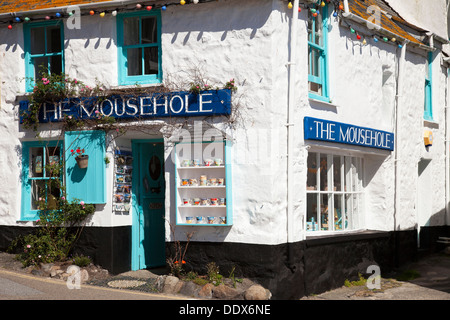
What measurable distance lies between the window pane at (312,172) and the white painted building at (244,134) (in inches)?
1.4

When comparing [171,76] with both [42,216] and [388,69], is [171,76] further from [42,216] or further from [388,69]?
[388,69]

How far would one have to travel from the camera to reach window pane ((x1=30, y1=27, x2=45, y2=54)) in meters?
12.3

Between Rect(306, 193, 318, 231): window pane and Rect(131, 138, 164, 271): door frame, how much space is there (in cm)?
272

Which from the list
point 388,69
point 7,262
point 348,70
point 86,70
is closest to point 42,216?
point 7,262

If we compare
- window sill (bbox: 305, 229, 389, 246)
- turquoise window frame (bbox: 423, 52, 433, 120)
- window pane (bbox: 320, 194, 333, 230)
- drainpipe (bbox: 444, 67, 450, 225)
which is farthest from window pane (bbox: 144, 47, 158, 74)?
drainpipe (bbox: 444, 67, 450, 225)

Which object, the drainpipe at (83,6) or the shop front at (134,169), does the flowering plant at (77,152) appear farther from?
the drainpipe at (83,6)

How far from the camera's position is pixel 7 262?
11680 millimetres

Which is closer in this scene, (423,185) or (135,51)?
(135,51)

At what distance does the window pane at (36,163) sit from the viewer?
12.2 m

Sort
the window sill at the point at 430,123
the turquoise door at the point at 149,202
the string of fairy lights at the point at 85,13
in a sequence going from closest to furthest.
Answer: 1. the string of fairy lights at the point at 85,13
2. the turquoise door at the point at 149,202
3. the window sill at the point at 430,123

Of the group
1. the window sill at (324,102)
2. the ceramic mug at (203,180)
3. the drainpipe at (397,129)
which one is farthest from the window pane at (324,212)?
the ceramic mug at (203,180)

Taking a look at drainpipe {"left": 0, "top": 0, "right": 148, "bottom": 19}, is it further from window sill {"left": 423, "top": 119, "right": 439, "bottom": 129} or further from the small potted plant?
window sill {"left": 423, "top": 119, "right": 439, "bottom": 129}

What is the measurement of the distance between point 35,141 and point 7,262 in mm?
2114

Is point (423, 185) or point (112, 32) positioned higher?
point (112, 32)
